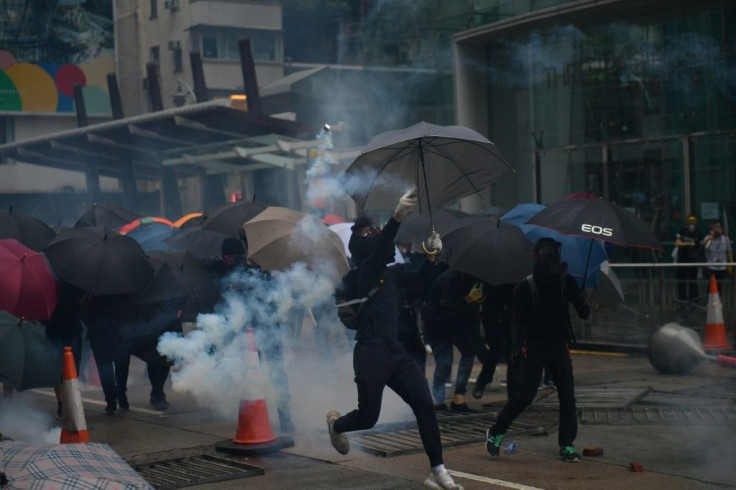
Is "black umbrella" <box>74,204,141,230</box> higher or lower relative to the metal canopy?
lower

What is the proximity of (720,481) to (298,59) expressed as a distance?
41.4m

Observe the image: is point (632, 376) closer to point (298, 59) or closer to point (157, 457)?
point (157, 457)

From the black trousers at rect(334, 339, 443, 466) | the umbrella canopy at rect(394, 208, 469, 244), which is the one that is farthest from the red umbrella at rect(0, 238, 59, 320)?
the black trousers at rect(334, 339, 443, 466)

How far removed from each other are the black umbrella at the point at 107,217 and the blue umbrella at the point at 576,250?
5.67 meters

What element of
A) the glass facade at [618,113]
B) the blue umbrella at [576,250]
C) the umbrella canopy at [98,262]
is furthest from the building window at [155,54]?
the blue umbrella at [576,250]

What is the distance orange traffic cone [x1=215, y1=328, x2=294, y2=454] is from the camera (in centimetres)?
785

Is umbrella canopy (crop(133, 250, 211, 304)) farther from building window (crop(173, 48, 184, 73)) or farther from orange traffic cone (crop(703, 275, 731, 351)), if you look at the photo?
building window (crop(173, 48, 184, 73))

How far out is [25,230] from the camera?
10.9 m

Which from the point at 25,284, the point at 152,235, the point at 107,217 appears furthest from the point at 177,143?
the point at 25,284

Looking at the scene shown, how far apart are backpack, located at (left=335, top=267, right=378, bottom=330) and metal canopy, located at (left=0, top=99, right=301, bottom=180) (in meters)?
12.6

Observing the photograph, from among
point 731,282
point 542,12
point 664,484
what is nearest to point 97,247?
point 664,484

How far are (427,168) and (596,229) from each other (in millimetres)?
1332

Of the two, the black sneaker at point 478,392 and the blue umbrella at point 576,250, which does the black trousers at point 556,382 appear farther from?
the black sneaker at point 478,392

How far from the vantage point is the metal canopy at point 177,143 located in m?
19.9
